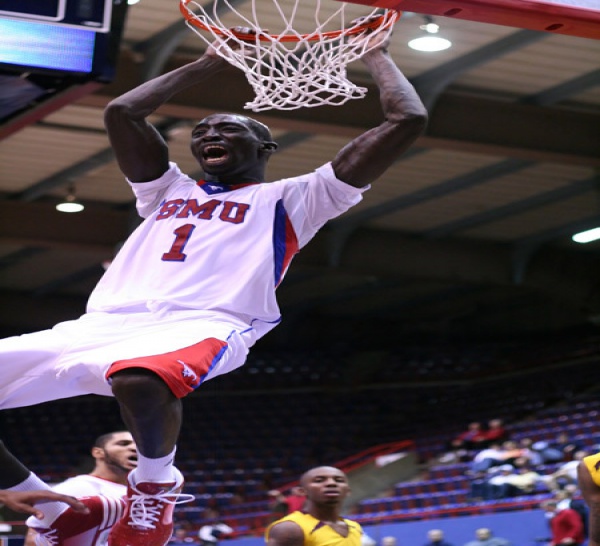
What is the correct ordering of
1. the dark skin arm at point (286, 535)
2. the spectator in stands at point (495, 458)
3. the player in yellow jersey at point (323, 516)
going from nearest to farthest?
the dark skin arm at point (286, 535)
the player in yellow jersey at point (323, 516)
the spectator in stands at point (495, 458)

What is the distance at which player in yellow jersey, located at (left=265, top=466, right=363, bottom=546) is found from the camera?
6.92 m

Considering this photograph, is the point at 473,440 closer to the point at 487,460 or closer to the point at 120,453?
the point at 487,460

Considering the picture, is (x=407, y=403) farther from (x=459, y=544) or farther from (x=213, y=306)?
(x=213, y=306)

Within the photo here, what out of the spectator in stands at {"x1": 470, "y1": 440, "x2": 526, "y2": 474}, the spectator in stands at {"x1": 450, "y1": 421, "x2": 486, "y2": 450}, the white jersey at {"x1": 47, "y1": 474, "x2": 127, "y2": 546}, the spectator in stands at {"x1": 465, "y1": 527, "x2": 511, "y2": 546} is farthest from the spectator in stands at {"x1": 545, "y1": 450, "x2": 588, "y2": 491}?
the white jersey at {"x1": 47, "y1": 474, "x2": 127, "y2": 546}

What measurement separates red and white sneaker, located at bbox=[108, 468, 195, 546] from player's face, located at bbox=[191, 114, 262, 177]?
3.85 ft

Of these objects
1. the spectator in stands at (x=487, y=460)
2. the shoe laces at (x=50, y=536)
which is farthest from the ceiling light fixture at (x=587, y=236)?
the shoe laces at (x=50, y=536)

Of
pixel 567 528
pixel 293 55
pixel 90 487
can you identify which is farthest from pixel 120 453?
pixel 567 528

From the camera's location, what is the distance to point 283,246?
4133 mm

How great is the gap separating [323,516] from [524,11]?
140 inches

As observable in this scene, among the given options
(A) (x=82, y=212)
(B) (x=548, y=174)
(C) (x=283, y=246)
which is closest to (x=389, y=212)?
(B) (x=548, y=174)

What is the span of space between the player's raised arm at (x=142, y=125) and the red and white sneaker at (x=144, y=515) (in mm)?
1213

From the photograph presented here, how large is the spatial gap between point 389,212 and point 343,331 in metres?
8.87

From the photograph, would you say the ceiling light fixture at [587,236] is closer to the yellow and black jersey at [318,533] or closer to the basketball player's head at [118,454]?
the yellow and black jersey at [318,533]

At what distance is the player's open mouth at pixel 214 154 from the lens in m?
4.19
